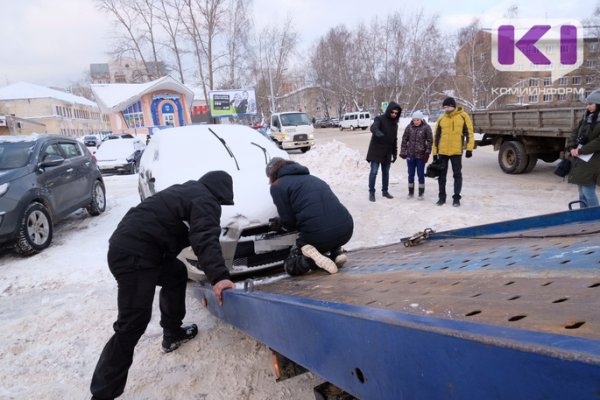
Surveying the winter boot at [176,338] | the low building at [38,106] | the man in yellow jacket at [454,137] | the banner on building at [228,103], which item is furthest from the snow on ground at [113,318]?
the low building at [38,106]

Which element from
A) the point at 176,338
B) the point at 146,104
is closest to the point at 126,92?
the point at 146,104

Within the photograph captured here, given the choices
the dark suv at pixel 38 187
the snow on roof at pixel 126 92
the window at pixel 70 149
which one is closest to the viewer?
the dark suv at pixel 38 187

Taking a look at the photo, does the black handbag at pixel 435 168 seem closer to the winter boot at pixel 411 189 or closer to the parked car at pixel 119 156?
the winter boot at pixel 411 189

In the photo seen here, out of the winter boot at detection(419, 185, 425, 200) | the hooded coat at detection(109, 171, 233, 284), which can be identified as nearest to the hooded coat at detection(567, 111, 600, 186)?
the winter boot at detection(419, 185, 425, 200)

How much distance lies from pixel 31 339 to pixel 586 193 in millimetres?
6112

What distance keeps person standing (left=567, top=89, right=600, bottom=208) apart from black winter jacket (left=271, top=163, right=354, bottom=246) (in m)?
3.31

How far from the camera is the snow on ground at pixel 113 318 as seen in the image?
2564 mm

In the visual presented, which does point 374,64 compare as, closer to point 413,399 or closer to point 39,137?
point 39,137

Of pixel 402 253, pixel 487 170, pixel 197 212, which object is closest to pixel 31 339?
pixel 197 212

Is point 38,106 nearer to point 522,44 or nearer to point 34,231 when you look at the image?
point 522,44

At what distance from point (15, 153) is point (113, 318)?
3.94 meters

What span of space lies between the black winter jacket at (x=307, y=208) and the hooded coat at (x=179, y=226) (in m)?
0.79

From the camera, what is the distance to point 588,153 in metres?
4.50

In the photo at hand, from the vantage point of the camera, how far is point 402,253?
306 cm
